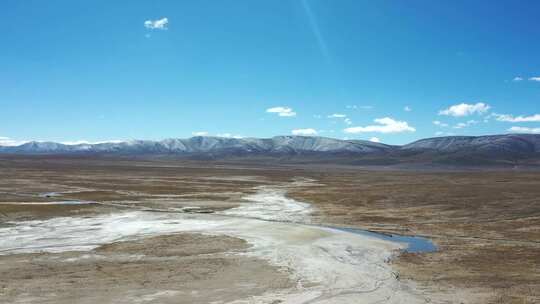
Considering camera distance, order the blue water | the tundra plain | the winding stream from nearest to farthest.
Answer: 1. the tundra plain
2. the winding stream
3. the blue water

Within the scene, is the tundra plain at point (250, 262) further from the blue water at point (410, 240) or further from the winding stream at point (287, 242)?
the winding stream at point (287, 242)

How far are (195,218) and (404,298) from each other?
25.9 metres

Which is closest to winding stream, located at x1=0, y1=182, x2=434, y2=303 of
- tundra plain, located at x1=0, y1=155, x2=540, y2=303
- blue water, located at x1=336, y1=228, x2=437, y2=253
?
blue water, located at x1=336, y1=228, x2=437, y2=253

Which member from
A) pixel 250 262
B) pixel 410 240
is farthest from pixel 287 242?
pixel 410 240

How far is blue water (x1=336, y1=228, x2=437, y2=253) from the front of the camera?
30031 mm

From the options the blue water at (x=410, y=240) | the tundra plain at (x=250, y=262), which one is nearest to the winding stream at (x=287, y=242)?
the blue water at (x=410, y=240)

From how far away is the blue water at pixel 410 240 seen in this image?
98.5ft

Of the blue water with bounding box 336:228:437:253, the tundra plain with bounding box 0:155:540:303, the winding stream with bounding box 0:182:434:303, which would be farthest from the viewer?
the blue water with bounding box 336:228:437:253

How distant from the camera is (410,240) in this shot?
1316 inches

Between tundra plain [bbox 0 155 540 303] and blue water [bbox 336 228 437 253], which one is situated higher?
tundra plain [bbox 0 155 540 303]

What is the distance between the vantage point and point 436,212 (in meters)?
47.0

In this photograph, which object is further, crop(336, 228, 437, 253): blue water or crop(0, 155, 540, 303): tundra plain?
crop(336, 228, 437, 253): blue water

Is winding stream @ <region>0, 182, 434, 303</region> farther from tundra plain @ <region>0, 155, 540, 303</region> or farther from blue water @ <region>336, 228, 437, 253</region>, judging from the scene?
tundra plain @ <region>0, 155, 540, 303</region>

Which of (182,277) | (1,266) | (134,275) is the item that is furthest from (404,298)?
(1,266)
